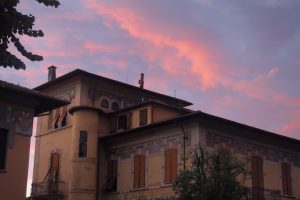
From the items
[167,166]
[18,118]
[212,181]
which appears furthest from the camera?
[167,166]

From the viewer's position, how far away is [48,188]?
112 feet

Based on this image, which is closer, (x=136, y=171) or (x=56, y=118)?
(x=136, y=171)

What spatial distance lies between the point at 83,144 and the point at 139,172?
4199mm

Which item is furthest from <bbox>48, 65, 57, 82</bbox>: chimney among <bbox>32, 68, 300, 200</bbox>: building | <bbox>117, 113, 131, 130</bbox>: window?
<bbox>117, 113, 131, 130</bbox>: window

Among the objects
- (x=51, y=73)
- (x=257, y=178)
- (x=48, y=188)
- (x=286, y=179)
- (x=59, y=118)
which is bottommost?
(x=48, y=188)

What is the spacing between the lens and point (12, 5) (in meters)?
11.3

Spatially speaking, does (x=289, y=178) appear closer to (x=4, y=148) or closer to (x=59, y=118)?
(x=59, y=118)

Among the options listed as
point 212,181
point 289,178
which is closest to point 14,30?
point 212,181

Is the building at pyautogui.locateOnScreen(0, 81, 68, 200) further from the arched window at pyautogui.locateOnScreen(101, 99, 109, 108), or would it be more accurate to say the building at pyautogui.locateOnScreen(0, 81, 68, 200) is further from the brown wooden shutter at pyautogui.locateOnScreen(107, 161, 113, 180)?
the arched window at pyautogui.locateOnScreen(101, 99, 109, 108)

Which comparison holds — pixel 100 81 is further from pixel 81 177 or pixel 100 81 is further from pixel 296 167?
pixel 296 167

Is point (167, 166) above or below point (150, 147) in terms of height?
below

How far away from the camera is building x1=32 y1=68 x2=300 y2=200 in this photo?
29.5 meters

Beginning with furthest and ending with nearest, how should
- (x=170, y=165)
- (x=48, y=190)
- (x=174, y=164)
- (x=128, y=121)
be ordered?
(x=48, y=190)
(x=128, y=121)
(x=170, y=165)
(x=174, y=164)

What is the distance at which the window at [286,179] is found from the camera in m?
32.6
